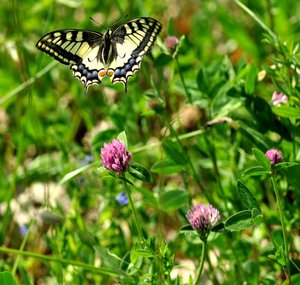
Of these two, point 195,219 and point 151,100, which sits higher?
point 151,100

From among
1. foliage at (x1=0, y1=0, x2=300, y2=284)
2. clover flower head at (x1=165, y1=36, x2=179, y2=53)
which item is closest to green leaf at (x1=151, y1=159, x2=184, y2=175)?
foliage at (x1=0, y1=0, x2=300, y2=284)

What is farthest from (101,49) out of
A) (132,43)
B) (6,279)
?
(6,279)

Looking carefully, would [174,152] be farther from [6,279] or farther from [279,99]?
[6,279]

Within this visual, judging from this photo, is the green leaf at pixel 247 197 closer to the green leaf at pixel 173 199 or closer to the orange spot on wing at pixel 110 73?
the green leaf at pixel 173 199

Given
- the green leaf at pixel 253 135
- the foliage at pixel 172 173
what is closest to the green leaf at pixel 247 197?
the foliage at pixel 172 173

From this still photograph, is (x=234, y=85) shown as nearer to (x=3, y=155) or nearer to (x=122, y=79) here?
(x=122, y=79)

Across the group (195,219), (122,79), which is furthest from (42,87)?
(195,219)
